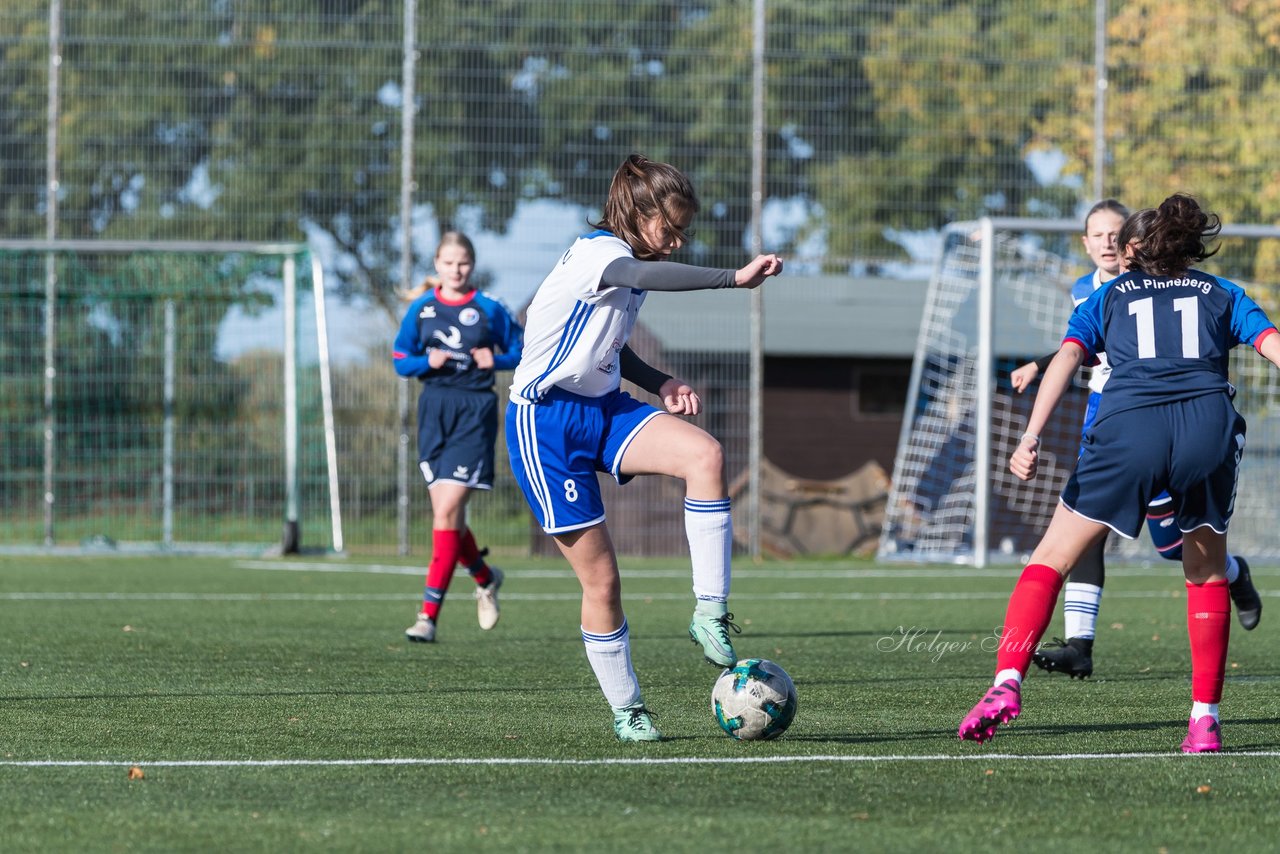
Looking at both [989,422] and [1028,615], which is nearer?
[1028,615]

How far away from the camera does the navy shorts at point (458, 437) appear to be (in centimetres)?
866

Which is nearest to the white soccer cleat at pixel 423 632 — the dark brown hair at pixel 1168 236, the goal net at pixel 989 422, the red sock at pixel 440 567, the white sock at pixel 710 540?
the red sock at pixel 440 567

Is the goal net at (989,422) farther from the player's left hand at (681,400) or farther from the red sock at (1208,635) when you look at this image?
the player's left hand at (681,400)

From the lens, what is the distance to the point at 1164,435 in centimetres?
488

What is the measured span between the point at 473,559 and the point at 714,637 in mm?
4095

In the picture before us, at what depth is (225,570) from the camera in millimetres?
13727

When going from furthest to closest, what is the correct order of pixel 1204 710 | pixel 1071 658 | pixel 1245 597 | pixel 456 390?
pixel 456 390 → pixel 1245 597 → pixel 1071 658 → pixel 1204 710

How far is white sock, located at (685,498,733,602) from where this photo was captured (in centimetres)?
491

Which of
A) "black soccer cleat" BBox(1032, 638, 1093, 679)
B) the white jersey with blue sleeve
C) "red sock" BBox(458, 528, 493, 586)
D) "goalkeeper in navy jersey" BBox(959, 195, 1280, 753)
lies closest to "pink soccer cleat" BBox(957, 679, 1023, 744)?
"goalkeeper in navy jersey" BBox(959, 195, 1280, 753)

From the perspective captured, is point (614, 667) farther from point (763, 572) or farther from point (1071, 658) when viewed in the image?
point (763, 572)

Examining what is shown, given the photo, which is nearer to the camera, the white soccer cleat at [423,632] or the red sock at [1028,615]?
the red sock at [1028,615]

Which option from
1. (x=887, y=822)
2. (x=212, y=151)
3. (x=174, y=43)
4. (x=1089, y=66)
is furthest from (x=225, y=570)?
(x=887, y=822)

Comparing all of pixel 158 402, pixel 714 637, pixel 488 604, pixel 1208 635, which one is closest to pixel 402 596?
pixel 488 604

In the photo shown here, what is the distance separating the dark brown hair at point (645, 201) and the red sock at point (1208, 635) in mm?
1870
